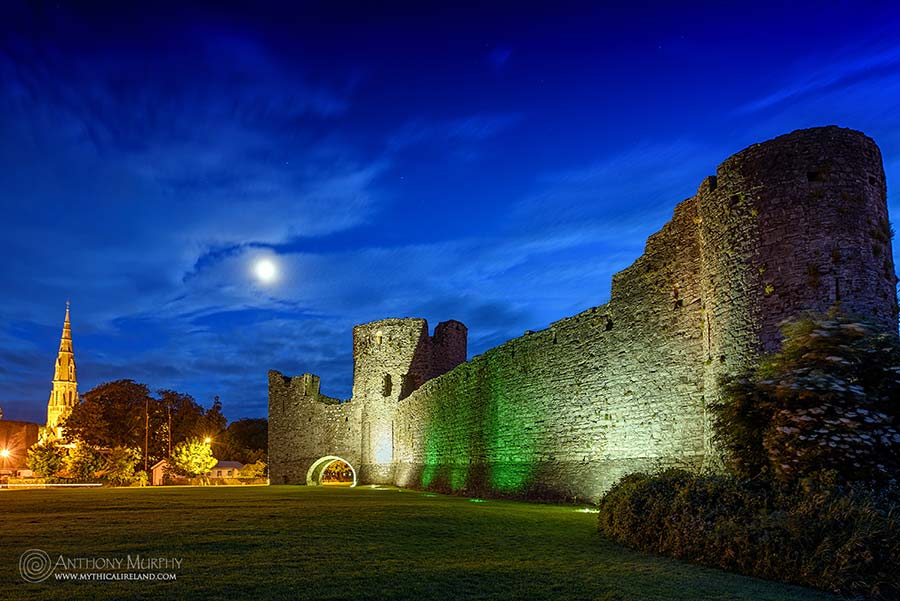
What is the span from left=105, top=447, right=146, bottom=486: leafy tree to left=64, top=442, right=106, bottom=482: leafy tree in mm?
963

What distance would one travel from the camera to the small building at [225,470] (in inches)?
2176

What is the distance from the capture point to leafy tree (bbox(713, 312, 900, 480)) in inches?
337

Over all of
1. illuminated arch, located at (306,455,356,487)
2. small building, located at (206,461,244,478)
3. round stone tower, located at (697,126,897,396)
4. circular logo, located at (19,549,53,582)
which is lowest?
small building, located at (206,461,244,478)

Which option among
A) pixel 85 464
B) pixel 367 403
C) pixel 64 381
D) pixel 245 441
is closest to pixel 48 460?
pixel 85 464

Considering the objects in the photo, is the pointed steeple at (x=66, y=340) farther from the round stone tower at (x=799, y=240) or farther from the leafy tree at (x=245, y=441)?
the round stone tower at (x=799, y=240)

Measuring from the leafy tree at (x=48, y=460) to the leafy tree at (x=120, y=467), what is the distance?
5.35 metres

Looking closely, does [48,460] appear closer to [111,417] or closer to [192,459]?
[111,417]

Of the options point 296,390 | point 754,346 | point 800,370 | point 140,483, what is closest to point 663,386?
point 754,346

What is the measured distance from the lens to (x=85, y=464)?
4638cm

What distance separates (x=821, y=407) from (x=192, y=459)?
49004 millimetres

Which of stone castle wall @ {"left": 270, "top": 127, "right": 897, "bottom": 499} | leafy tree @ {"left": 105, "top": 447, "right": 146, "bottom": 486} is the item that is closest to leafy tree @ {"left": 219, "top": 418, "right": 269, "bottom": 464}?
leafy tree @ {"left": 105, "top": 447, "right": 146, "bottom": 486}

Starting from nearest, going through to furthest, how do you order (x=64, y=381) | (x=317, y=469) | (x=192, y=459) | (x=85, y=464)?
(x=317, y=469) < (x=85, y=464) < (x=192, y=459) < (x=64, y=381)

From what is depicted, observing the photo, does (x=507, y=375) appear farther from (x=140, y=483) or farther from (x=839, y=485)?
(x=140, y=483)

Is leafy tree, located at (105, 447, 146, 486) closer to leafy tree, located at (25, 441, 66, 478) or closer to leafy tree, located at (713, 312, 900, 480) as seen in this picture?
leafy tree, located at (25, 441, 66, 478)
